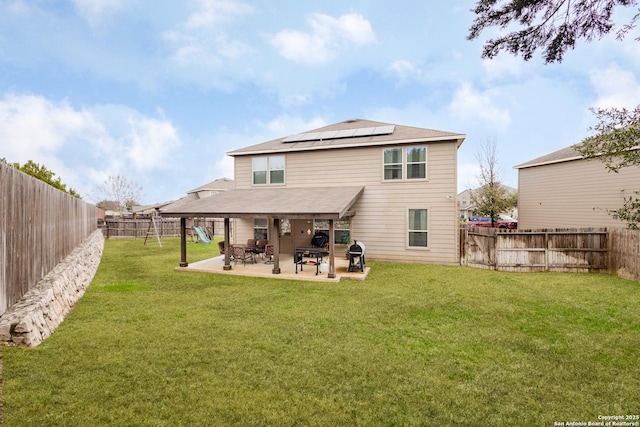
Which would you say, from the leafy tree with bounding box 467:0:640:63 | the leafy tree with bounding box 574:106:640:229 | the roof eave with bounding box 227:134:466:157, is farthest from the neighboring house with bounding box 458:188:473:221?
the leafy tree with bounding box 467:0:640:63

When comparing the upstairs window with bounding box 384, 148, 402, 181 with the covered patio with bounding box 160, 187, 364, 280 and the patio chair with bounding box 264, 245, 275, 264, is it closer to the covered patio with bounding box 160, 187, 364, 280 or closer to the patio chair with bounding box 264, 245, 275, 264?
the covered patio with bounding box 160, 187, 364, 280

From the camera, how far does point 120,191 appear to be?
Answer: 49.2 m

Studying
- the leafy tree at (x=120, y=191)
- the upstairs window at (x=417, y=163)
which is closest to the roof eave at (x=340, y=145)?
the upstairs window at (x=417, y=163)

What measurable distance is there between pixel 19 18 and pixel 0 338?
1174 cm

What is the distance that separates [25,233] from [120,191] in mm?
51594

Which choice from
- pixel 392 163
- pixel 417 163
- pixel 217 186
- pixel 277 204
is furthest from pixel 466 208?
pixel 277 204

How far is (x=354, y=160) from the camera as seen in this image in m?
13.7

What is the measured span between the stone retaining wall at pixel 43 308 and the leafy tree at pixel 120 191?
4887 centimetres

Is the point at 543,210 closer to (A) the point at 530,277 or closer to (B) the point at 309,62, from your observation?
(A) the point at 530,277

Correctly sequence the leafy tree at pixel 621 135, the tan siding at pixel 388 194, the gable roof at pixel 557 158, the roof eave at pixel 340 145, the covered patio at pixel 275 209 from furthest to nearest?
the gable roof at pixel 557 158
the tan siding at pixel 388 194
the roof eave at pixel 340 145
the covered patio at pixel 275 209
the leafy tree at pixel 621 135

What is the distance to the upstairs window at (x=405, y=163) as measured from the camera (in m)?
12.7

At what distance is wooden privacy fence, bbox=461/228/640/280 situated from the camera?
10797 mm

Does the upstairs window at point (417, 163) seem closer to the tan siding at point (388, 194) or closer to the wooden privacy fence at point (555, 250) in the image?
the tan siding at point (388, 194)

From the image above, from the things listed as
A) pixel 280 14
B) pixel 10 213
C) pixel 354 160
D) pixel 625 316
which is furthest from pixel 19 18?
pixel 625 316
